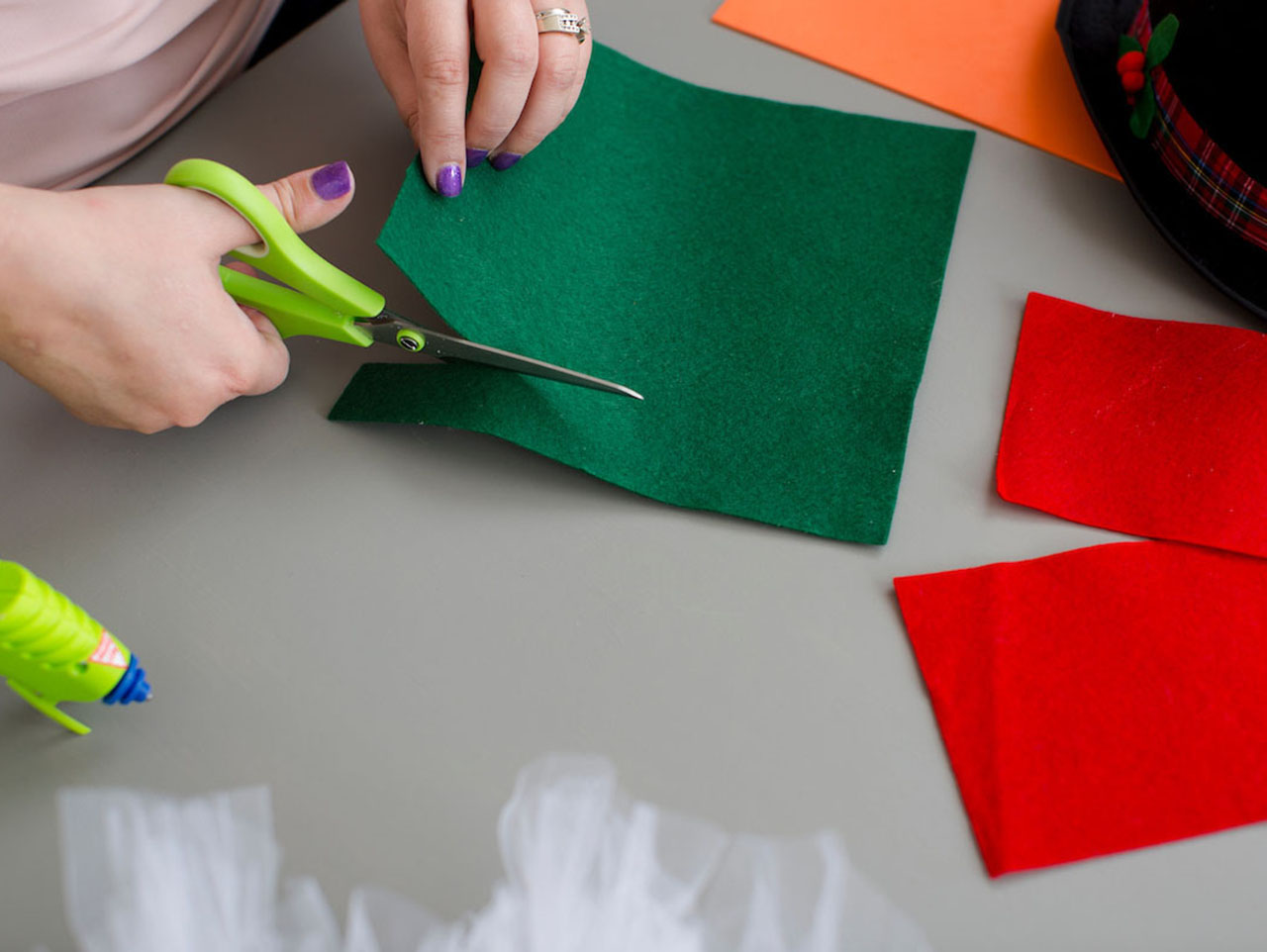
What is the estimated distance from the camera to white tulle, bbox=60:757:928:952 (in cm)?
45

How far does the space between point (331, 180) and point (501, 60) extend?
5.1 inches

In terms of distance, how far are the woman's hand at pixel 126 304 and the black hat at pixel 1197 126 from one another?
59cm

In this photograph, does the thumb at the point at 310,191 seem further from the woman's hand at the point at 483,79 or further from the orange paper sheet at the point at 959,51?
the orange paper sheet at the point at 959,51

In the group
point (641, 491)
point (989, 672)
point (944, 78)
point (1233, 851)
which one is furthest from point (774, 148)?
point (1233, 851)

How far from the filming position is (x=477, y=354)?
0.59m

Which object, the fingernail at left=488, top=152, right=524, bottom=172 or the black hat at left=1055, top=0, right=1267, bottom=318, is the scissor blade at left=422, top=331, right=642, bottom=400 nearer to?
the fingernail at left=488, top=152, right=524, bottom=172

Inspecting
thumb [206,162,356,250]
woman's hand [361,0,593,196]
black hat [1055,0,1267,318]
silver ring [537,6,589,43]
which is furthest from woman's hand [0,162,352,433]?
black hat [1055,0,1267,318]

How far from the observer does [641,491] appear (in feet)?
1.90

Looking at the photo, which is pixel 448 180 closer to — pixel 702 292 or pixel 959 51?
pixel 702 292

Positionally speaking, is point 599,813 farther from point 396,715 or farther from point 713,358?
point 713,358

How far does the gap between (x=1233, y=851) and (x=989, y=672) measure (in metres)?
0.14

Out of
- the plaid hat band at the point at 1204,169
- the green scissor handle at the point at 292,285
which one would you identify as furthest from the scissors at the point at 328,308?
the plaid hat band at the point at 1204,169

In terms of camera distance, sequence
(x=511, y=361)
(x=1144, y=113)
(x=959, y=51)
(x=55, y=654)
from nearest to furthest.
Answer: (x=55, y=654) < (x=511, y=361) < (x=1144, y=113) < (x=959, y=51)

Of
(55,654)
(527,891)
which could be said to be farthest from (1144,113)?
(55,654)
